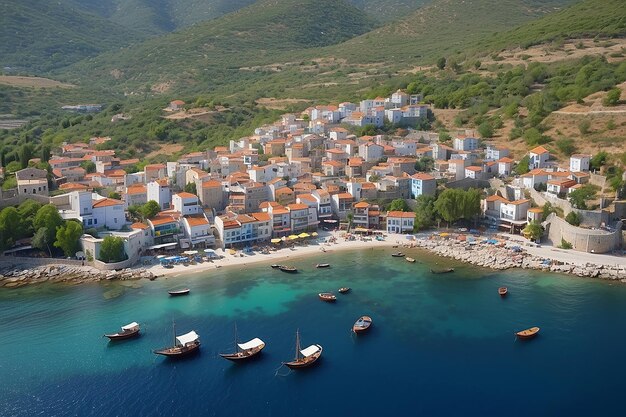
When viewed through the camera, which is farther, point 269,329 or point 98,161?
point 98,161

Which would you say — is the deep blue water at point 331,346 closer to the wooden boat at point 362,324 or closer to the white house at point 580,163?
the wooden boat at point 362,324

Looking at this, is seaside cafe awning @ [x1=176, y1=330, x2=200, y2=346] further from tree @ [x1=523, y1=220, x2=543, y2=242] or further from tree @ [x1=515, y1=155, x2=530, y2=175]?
tree @ [x1=515, y1=155, x2=530, y2=175]

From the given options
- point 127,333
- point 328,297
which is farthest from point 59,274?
point 328,297

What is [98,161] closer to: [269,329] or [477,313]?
[269,329]

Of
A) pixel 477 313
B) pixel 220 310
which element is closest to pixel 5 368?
pixel 220 310

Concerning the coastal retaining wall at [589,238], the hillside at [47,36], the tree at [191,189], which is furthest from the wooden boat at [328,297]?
the hillside at [47,36]
